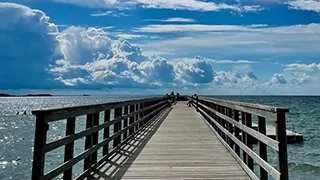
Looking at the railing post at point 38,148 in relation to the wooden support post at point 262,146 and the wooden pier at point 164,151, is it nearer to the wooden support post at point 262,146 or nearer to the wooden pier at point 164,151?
the wooden pier at point 164,151

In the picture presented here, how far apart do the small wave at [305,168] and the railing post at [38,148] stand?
12235 mm

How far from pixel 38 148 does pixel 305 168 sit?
12886 mm

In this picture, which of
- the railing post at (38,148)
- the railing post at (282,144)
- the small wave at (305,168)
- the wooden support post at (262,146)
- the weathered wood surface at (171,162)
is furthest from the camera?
the small wave at (305,168)

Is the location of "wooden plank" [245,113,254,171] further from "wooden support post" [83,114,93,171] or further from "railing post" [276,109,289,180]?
"wooden support post" [83,114,93,171]

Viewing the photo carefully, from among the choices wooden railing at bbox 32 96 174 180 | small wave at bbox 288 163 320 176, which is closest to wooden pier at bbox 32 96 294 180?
wooden railing at bbox 32 96 174 180

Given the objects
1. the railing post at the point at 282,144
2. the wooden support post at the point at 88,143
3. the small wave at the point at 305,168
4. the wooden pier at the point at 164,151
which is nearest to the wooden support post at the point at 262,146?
the wooden pier at the point at 164,151

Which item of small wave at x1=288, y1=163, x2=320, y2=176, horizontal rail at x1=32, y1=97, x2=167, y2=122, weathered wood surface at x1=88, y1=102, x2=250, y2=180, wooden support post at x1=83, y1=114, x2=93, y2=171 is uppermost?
horizontal rail at x1=32, y1=97, x2=167, y2=122

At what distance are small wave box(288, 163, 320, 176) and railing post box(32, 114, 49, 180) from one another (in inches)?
Answer: 482

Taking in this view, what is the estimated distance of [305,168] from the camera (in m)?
14.1

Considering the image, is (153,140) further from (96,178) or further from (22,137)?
(22,137)

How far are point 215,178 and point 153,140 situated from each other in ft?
15.4

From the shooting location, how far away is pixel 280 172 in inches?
150

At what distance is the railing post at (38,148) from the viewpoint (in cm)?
368

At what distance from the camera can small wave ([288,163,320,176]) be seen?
1375 cm
